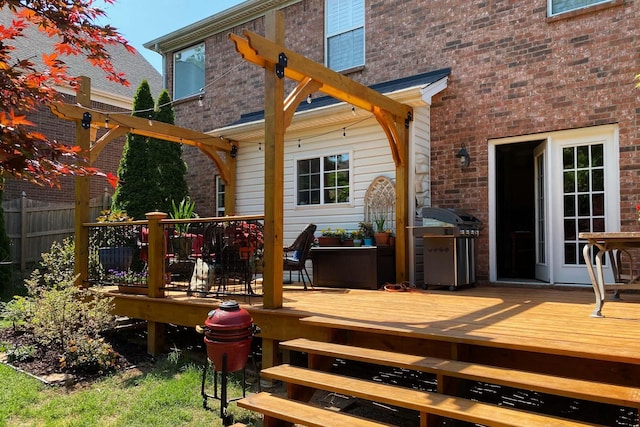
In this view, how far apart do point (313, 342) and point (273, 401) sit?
75 cm

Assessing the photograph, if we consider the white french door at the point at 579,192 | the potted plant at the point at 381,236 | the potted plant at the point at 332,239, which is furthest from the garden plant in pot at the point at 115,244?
the white french door at the point at 579,192

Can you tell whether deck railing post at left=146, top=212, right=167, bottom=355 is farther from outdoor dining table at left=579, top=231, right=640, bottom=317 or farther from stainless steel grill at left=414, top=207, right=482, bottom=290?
outdoor dining table at left=579, top=231, right=640, bottom=317

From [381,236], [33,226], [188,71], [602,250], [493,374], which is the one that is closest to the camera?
[493,374]

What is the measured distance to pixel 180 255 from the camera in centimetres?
666

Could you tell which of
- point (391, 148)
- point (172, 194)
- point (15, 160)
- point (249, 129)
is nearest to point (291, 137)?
point (249, 129)

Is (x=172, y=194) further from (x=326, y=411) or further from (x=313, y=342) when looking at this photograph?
(x=326, y=411)

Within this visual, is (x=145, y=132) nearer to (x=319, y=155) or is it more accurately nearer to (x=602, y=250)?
(x=319, y=155)

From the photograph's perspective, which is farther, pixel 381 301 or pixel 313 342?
pixel 381 301

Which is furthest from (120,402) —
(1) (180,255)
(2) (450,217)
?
(2) (450,217)

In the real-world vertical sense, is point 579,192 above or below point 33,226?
above

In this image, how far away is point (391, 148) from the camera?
690cm

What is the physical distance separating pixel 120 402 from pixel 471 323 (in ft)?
10.0

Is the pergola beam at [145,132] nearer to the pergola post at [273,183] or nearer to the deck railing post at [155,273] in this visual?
the deck railing post at [155,273]

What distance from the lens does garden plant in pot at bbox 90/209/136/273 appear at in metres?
6.62
